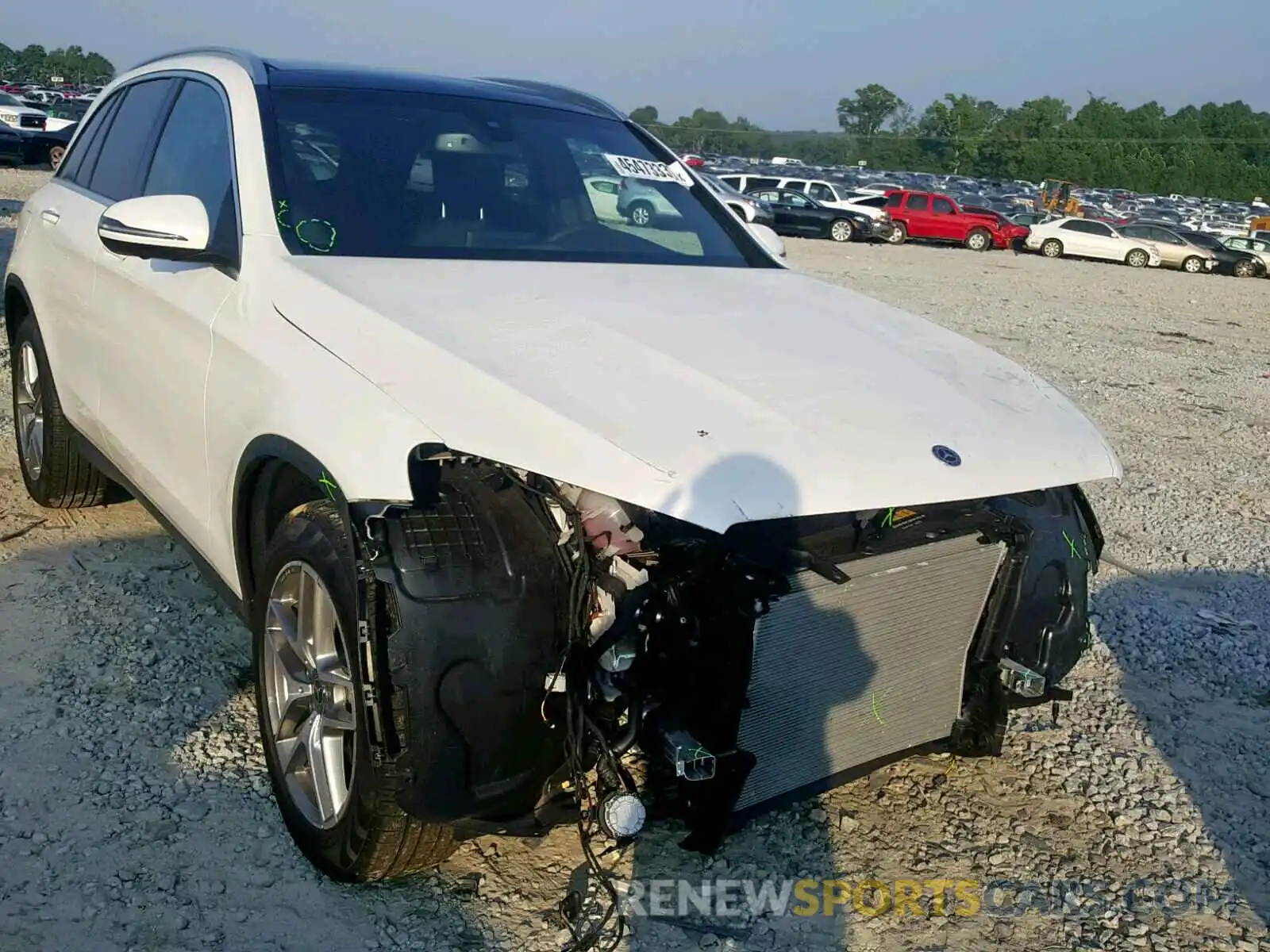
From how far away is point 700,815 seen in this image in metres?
2.46

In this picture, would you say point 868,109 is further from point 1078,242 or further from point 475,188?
point 475,188

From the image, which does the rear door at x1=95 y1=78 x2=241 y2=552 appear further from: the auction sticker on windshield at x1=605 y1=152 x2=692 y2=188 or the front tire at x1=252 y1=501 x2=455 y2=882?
the auction sticker on windshield at x1=605 y1=152 x2=692 y2=188

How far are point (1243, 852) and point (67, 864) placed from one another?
3019 mm

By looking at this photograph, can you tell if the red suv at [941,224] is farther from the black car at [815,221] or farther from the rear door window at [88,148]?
the rear door window at [88,148]

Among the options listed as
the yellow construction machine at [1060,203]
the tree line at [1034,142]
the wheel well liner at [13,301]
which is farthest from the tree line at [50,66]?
the wheel well liner at [13,301]

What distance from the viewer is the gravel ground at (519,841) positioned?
258 centimetres

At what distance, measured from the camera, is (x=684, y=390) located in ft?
8.09

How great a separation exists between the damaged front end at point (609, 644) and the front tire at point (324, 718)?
0.11 metres

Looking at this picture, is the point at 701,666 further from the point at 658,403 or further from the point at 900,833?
the point at 900,833

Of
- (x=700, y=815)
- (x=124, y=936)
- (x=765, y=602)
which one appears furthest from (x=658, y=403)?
(x=124, y=936)

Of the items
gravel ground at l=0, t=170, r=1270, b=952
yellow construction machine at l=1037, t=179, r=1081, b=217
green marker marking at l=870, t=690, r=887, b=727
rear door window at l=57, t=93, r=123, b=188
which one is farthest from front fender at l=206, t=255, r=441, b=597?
yellow construction machine at l=1037, t=179, r=1081, b=217

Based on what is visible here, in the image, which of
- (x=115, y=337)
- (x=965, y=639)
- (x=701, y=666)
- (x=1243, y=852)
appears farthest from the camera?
(x=115, y=337)

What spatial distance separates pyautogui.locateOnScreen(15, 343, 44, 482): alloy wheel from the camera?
15.7 ft

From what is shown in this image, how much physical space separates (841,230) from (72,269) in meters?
27.1
